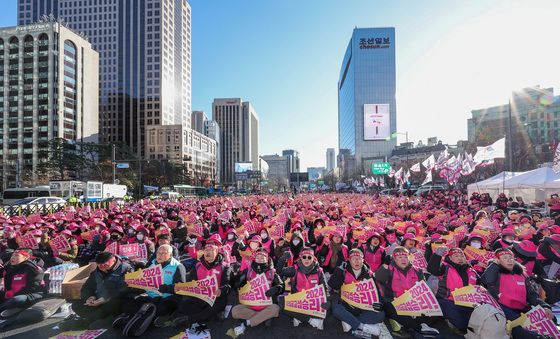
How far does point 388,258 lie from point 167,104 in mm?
120463

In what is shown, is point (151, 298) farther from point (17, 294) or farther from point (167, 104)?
point (167, 104)

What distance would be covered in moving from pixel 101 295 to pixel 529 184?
20.0 metres

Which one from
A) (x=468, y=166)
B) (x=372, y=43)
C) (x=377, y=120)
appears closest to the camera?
(x=468, y=166)

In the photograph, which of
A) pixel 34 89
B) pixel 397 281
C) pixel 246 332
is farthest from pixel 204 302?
pixel 34 89

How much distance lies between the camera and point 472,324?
14.7ft

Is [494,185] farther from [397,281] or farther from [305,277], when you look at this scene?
[305,277]

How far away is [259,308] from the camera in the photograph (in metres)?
5.38

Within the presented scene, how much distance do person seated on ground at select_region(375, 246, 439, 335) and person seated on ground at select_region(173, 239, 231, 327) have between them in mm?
2674

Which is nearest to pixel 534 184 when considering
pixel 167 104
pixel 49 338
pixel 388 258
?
pixel 388 258

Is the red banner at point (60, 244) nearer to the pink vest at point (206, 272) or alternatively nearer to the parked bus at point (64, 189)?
the pink vest at point (206, 272)

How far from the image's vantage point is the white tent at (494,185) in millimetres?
19469

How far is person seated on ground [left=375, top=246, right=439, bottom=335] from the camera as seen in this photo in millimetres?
5043

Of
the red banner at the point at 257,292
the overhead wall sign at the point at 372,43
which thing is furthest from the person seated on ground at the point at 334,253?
the overhead wall sign at the point at 372,43

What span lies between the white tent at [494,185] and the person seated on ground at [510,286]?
16394 millimetres
